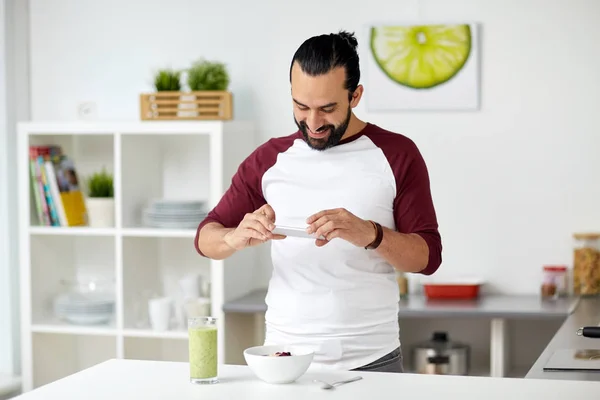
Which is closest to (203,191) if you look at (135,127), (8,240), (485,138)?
(135,127)

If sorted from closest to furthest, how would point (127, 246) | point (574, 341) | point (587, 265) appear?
point (574, 341) < point (587, 265) < point (127, 246)

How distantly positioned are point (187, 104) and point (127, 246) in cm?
67

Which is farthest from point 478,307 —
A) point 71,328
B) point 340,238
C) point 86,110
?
point 86,110

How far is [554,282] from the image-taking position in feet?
12.4

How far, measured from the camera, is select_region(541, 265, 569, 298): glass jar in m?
3.76

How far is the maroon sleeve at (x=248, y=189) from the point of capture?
2.54 m

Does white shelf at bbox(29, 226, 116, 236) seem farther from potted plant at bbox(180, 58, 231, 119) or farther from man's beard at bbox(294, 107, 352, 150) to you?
man's beard at bbox(294, 107, 352, 150)

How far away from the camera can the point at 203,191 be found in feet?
14.0

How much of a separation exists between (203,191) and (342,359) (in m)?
2.04

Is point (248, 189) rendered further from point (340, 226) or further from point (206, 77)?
point (206, 77)

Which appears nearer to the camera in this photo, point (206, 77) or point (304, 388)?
point (304, 388)

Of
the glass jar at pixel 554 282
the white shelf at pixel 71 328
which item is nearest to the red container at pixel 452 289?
the glass jar at pixel 554 282

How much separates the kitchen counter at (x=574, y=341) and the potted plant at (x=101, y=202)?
200 cm

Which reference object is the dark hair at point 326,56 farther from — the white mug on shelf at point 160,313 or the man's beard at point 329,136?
the white mug on shelf at point 160,313
